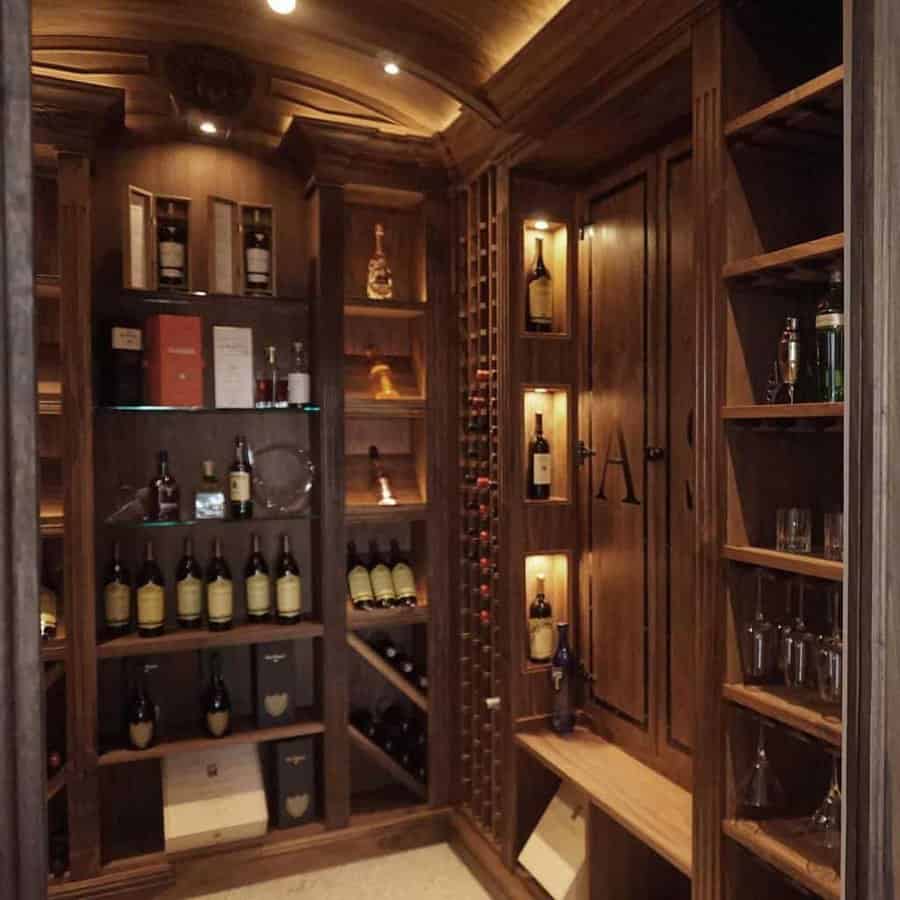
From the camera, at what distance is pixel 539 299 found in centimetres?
257

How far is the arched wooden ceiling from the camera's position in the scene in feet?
7.25

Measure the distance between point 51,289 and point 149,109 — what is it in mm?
729

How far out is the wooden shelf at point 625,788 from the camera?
185 centimetres

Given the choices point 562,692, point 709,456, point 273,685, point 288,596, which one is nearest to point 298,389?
point 288,596

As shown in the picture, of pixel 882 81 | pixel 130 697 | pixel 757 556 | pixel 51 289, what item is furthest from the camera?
pixel 130 697

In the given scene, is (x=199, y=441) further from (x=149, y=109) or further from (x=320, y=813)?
(x=320, y=813)

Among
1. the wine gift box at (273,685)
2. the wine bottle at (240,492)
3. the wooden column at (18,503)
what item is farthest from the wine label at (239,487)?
the wooden column at (18,503)

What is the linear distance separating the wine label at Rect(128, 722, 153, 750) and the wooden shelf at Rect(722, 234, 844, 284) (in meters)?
2.17

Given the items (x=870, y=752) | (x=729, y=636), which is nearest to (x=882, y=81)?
(x=870, y=752)

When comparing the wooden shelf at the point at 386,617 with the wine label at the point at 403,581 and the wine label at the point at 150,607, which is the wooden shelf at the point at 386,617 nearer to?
the wine label at the point at 403,581

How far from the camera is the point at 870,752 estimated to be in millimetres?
942

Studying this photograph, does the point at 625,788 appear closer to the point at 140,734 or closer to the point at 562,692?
the point at 562,692

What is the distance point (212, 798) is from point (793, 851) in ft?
6.10

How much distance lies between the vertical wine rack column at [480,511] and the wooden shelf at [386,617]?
5.9 inches
